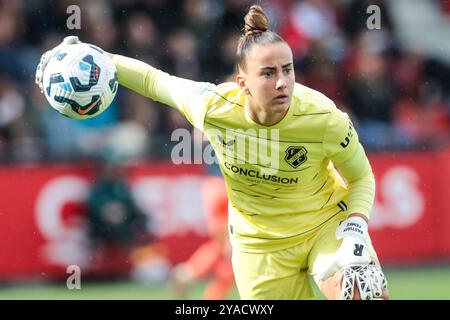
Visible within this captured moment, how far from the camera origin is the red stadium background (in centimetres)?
1148

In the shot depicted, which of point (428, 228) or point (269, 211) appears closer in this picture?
point (269, 211)

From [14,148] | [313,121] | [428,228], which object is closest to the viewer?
[313,121]

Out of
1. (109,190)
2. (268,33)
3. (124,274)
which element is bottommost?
(124,274)

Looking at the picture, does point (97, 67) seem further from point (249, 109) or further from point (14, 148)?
point (14, 148)

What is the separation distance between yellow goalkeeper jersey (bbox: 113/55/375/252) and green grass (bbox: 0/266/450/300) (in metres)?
3.85

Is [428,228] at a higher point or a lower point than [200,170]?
lower

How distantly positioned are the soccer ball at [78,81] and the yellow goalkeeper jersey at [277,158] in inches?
9.6

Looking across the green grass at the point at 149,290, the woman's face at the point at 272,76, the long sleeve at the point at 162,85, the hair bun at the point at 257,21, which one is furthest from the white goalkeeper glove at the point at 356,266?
the green grass at the point at 149,290

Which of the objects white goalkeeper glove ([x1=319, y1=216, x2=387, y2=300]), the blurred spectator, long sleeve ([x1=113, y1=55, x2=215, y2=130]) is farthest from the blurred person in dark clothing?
white goalkeeper glove ([x1=319, y1=216, x2=387, y2=300])

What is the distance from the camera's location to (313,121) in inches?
241

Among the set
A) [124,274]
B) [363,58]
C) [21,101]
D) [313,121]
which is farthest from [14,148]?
[313,121]

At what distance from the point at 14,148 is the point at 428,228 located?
531 cm

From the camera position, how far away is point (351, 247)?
5.98 m

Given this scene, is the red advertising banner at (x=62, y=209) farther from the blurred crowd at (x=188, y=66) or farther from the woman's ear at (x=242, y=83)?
the woman's ear at (x=242, y=83)
